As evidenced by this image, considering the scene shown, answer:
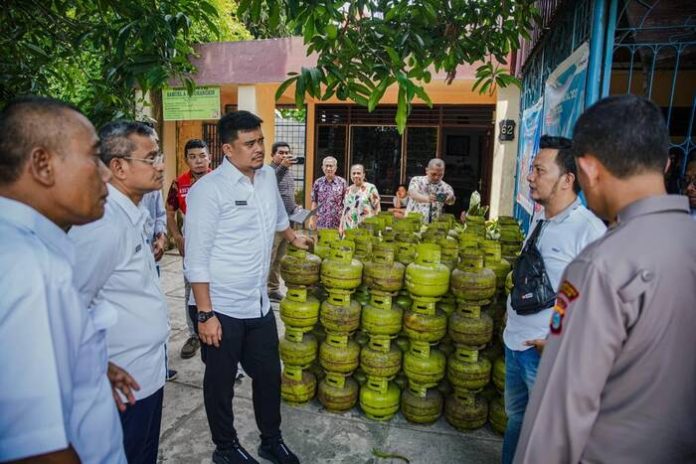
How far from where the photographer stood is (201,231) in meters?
2.53

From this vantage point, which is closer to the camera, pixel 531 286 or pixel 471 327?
pixel 531 286

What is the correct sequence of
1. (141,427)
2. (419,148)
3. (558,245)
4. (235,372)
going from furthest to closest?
(419,148) → (235,372) → (558,245) → (141,427)

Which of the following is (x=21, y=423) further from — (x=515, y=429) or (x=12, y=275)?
(x=515, y=429)

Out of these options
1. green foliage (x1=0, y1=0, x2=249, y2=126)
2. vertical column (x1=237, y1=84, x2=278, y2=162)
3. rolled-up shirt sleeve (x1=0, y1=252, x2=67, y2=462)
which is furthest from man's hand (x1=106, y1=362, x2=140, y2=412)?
vertical column (x1=237, y1=84, x2=278, y2=162)

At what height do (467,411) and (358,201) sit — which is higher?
(358,201)

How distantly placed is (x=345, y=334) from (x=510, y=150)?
5.14 m

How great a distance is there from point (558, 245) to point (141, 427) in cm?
210

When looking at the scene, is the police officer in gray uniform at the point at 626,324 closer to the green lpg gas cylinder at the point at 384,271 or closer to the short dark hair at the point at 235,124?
the short dark hair at the point at 235,124

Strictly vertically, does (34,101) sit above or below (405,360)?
above

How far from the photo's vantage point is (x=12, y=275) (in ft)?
3.04

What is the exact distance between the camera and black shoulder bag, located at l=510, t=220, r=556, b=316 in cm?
222

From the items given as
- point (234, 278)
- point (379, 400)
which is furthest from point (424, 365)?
point (234, 278)

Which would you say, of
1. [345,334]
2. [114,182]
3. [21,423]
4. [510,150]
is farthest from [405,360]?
[510,150]

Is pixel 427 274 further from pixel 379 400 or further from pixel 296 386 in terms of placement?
pixel 296 386
